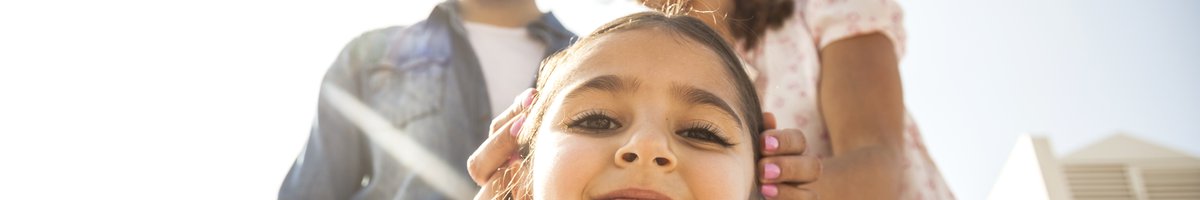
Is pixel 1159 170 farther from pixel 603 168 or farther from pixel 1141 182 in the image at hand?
pixel 603 168

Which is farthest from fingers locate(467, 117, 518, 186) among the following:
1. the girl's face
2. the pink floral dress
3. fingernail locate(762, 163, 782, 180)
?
the pink floral dress

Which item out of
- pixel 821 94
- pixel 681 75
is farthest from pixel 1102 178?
pixel 681 75

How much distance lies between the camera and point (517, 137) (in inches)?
80.1

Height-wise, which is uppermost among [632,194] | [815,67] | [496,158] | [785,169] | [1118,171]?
[1118,171]

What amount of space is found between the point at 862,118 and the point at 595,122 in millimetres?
982

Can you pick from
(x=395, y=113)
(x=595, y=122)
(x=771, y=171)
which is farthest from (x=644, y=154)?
(x=395, y=113)

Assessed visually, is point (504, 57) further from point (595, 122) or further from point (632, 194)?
point (632, 194)

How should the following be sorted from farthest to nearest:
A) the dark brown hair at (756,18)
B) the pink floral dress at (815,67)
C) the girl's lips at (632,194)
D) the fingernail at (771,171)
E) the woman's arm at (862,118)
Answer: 1. the dark brown hair at (756,18)
2. the pink floral dress at (815,67)
3. the woman's arm at (862,118)
4. the fingernail at (771,171)
5. the girl's lips at (632,194)

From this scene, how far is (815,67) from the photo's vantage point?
8.89 feet

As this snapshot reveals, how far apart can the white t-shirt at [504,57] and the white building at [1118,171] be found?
7.09 meters

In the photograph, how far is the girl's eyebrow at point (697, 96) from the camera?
184 cm

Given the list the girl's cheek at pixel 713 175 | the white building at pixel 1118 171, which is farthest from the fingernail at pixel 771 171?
the white building at pixel 1118 171

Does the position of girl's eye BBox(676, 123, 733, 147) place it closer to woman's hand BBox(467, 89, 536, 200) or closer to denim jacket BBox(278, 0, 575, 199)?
woman's hand BBox(467, 89, 536, 200)

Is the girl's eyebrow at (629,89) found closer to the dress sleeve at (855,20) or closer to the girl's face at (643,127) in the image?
the girl's face at (643,127)
